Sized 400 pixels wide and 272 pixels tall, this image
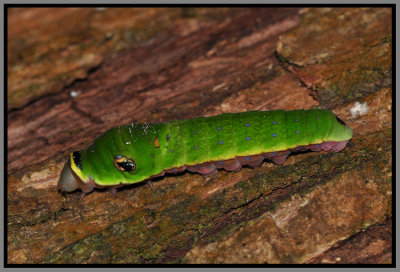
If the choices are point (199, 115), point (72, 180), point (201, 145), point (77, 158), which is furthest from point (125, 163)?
point (199, 115)

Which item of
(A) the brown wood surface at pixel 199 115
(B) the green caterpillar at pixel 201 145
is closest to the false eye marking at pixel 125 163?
(B) the green caterpillar at pixel 201 145

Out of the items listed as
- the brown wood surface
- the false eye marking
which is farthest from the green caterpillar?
the brown wood surface

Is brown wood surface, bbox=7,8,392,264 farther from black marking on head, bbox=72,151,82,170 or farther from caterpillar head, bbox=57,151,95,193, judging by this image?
black marking on head, bbox=72,151,82,170

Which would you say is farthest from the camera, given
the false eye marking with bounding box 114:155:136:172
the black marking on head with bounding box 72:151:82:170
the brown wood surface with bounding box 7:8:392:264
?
the black marking on head with bounding box 72:151:82:170

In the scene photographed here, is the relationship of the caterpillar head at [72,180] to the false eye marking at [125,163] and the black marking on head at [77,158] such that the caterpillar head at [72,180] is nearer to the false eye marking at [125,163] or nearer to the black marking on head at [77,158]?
the black marking on head at [77,158]

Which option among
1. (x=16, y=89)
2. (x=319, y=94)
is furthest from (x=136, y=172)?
(x=16, y=89)

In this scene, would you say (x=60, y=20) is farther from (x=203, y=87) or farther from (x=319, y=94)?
(x=319, y=94)
